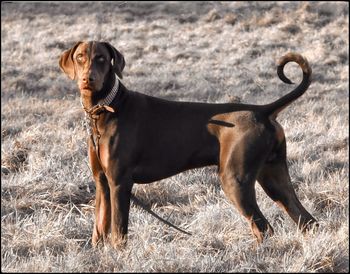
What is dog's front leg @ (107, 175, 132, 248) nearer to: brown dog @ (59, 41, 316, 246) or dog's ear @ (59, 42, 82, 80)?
brown dog @ (59, 41, 316, 246)

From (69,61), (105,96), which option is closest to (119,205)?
(105,96)

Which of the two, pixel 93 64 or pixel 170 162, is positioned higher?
pixel 93 64

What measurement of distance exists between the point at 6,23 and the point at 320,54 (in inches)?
384

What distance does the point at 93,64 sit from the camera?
4.10m

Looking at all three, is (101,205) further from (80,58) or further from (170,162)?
(80,58)

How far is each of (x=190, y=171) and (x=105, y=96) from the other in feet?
6.79

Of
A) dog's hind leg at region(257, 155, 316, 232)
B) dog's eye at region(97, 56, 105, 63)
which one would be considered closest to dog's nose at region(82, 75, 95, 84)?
dog's eye at region(97, 56, 105, 63)

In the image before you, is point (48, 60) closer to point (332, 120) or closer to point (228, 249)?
point (332, 120)

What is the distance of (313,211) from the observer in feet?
16.6

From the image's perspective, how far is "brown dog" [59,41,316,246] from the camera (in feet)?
13.5

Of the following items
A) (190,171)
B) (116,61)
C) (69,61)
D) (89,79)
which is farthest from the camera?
(190,171)

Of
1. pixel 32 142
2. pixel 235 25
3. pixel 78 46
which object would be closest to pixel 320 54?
pixel 235 25

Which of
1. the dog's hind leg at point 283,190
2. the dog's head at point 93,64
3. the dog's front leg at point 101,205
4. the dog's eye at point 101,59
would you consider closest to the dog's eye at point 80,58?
the dog's head at point 93,64

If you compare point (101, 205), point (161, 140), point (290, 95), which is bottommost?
point (101, 205)
